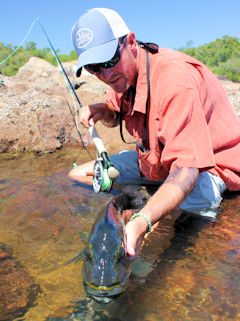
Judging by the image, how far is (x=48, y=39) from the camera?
4.59 m

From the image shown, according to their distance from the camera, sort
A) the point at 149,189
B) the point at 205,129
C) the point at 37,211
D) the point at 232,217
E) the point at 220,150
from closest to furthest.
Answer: the point at 205,129, the point at 220,150, the point at 232,217, the point at 37,211, the point at 149,189

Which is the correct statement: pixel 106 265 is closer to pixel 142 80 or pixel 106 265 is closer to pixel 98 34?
pixel 142 80

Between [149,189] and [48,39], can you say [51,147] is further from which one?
[149,189]

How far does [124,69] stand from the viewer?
7.30 ft

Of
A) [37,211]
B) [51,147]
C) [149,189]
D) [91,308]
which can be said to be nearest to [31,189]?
[37,211]

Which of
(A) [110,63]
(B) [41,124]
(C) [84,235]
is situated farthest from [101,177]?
(B) [41,124]

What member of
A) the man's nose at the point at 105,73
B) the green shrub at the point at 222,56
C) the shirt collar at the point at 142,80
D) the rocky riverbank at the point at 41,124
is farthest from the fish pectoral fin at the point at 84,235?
the green shrub at the point at 222,56

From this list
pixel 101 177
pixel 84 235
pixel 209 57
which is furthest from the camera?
pixel 209 57

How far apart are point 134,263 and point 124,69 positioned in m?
1.36

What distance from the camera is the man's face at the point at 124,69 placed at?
2.17 meters

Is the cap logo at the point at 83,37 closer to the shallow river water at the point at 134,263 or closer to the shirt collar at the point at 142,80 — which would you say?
the shirt collar at the point at 142,80

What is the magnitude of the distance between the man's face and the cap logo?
Answer: 0.21m

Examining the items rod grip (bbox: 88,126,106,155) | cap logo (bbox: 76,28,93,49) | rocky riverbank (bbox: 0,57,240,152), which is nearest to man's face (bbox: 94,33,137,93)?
cap logo (bbox: 76,28,93,49)

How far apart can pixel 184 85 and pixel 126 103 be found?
0.97m
